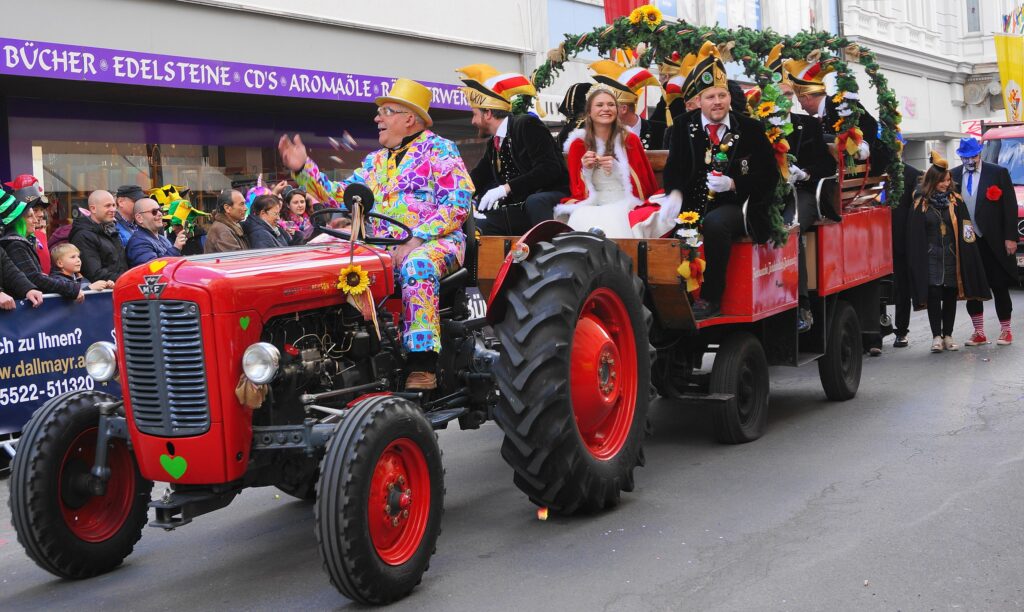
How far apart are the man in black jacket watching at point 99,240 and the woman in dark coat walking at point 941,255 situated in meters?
7.91

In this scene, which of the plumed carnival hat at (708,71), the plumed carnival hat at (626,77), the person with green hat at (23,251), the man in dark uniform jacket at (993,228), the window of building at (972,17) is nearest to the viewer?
the plumed carnival hat at (708,71)

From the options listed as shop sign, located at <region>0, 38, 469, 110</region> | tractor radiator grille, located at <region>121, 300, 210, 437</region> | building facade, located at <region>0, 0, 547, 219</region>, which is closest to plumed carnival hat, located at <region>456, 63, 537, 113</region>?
tractor radiator grille, located at <region>121, 300, 210, 437</region>

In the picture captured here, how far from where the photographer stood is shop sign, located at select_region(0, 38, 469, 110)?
1128 cm

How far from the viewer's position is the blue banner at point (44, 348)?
8328 millimetres

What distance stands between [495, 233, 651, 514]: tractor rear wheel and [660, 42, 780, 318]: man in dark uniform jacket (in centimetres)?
96

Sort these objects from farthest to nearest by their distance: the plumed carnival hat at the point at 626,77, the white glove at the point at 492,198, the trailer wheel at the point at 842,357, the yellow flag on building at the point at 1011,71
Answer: the yellow flag on building at the point at 1011,71 → the trailer wheel at the point at 842,357 → the plumed carnival hat at the point at 626,77 → the white glove at the point at 492,198

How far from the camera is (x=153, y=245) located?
9852mm

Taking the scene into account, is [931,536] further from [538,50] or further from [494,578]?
[538,50]

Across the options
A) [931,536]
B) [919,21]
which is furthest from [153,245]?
[919,21]

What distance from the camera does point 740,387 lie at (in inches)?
304

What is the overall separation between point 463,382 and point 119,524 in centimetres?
199

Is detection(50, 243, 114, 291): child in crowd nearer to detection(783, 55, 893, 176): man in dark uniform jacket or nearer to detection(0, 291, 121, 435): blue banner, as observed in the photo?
detection(0, 291, 121, 435): blue banner

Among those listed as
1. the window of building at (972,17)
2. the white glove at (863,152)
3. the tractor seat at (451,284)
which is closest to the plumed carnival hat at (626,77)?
the white glove at (863,152)

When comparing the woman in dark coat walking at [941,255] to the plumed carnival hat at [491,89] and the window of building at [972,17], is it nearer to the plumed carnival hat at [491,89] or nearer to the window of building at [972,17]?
the plumed carnival hat at [491,89]
